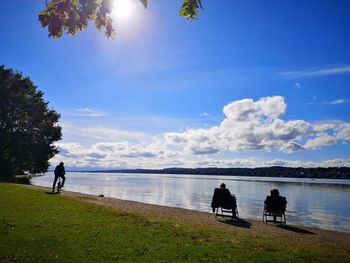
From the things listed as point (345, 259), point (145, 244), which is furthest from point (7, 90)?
point (345, 259)

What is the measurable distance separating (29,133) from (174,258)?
45.8 metres

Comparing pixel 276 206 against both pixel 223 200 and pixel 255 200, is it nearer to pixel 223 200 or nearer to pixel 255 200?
pixel 223 200

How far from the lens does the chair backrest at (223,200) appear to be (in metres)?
19.3

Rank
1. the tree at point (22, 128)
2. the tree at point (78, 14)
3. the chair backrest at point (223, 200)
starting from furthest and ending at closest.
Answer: the tree at point (22, 128), the chair backrest at point (223, 200), the tree at point (78, 14)

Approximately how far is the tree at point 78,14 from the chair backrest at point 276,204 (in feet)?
52.2

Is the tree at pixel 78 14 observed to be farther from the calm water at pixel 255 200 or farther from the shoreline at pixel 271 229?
the calm water at pixel 255 200

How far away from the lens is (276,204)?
1886 cm

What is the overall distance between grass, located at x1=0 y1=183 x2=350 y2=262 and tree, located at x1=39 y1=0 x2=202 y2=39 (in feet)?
18.4

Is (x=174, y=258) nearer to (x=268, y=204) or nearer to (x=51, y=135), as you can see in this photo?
(x=268, y=204)

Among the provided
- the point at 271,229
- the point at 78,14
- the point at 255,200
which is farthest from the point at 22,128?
the point at 78,14

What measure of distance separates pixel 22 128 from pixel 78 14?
49.6 meters

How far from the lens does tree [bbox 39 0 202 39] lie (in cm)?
423

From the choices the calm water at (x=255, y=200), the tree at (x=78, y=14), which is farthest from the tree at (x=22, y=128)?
the tree at (x=78, y=14)

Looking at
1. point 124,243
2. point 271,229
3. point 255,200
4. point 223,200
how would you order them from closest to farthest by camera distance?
point 124,243, point 271,229, point 223,200, point 255,200
